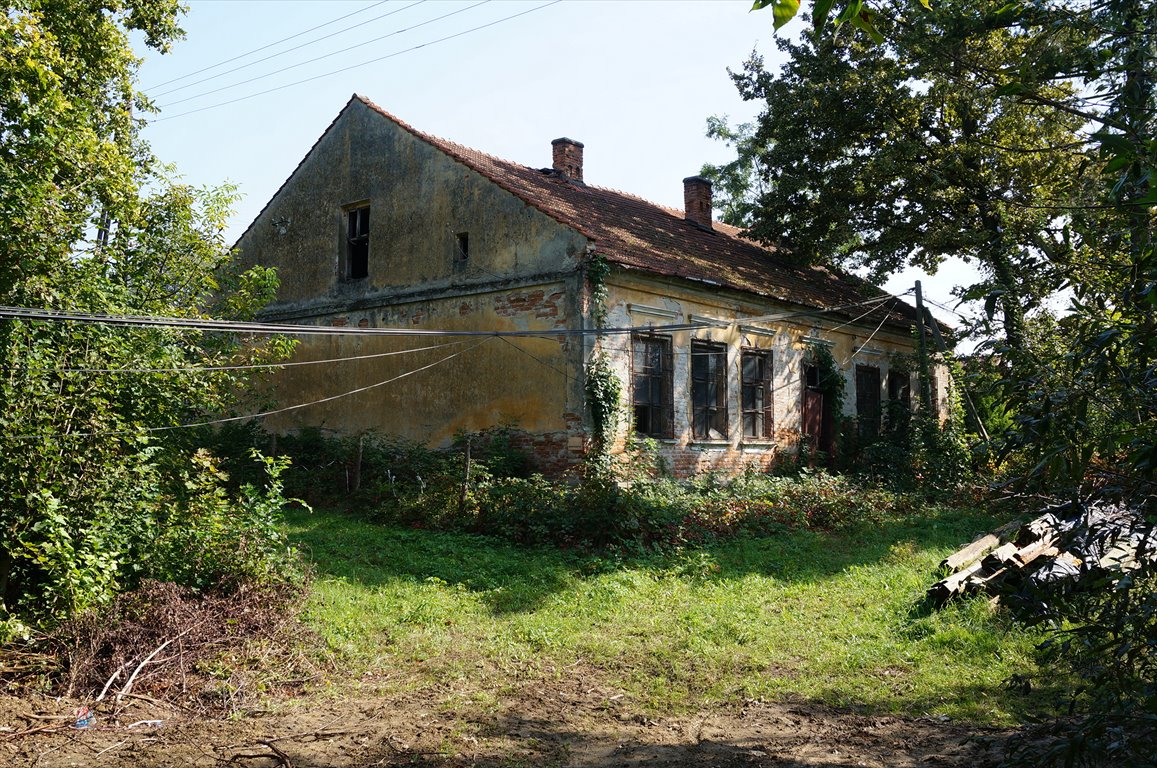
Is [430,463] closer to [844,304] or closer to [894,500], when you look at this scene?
[894,500]

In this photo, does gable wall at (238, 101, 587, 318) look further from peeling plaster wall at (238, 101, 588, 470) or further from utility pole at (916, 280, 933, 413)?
utility pole at (916, 280, 933, 413)

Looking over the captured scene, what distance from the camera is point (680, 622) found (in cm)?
882

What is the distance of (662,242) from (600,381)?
445 centimetres

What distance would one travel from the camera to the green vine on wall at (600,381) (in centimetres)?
1408

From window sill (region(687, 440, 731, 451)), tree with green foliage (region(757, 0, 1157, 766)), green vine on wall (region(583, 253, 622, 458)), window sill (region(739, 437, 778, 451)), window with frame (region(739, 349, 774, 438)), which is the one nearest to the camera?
tree with green foliage (region(757, 0, 1157, 766))

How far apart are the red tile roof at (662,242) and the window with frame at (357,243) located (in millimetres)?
2033

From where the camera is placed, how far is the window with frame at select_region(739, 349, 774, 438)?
17484 millimetres

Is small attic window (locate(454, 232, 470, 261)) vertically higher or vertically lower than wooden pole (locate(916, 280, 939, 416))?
higher

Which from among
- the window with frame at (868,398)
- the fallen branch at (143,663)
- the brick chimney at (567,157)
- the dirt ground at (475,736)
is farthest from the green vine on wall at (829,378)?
the fallen branch at (143,663)

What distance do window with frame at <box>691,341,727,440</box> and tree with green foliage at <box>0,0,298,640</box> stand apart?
920cm

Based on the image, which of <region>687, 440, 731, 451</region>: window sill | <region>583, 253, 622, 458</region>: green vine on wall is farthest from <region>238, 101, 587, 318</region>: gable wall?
<region>687, 440, 731, 451</region>: window sill

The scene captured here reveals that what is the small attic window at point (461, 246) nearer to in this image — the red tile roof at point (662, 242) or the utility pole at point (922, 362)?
the red tile roof at point (662, 242)

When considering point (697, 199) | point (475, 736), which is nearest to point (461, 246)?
point (697, 199)

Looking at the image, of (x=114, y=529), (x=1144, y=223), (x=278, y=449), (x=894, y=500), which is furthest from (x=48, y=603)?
(x=894, y=500)
